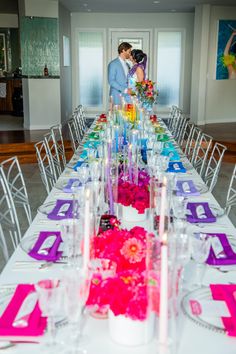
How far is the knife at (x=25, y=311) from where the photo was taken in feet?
4.34

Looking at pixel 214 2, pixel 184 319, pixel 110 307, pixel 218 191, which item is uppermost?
pixel 214 2

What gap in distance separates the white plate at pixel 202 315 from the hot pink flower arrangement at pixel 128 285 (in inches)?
8.1

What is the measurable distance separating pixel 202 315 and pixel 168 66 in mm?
10807

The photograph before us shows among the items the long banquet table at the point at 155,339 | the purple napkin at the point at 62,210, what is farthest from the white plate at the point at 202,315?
the purple napkin at the point at 62,210

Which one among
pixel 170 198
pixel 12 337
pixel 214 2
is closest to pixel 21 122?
pixel 214 2

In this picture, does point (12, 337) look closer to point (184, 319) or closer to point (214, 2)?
point (184, 319)

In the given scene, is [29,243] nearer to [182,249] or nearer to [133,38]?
[182,249]

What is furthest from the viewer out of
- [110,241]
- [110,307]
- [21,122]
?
[21,122]

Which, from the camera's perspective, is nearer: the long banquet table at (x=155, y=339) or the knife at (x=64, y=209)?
the long banquet table at (x=155, y=339)

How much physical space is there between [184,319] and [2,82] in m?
11.6

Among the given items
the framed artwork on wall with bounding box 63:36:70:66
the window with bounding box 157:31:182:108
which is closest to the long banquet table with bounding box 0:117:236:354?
the framed artwork on wall with bounding box 63:36:70:66

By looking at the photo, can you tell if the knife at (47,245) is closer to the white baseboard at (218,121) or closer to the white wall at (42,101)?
the white wall at (42,101)

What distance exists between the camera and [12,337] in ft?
4.17

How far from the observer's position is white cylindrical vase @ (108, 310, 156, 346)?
1238mm
